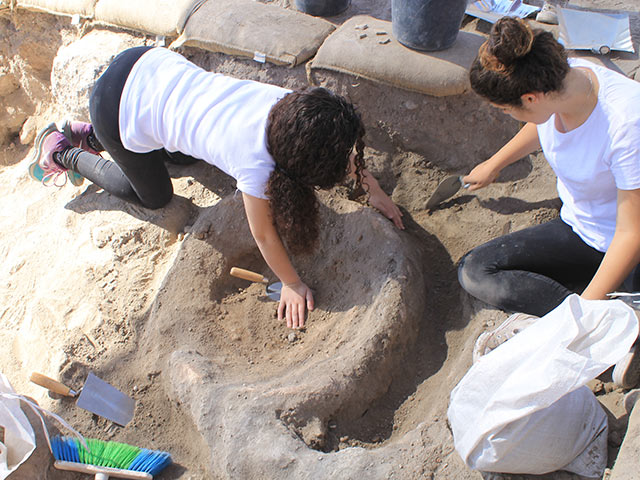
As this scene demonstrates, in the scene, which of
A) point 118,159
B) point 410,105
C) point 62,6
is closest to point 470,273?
point 410,105

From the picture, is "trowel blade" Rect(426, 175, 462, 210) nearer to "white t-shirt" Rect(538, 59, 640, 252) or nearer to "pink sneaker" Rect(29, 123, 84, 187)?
"white t-shirt" Rect(538, 59, 640, 252)

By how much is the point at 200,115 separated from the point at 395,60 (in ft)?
2.89

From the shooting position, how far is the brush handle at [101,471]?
5.17ft

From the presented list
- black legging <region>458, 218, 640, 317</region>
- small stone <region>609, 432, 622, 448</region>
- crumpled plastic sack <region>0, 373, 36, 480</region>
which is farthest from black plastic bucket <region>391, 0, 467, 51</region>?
crumpled plastic sack <region>0, 373, 36, 480</region>

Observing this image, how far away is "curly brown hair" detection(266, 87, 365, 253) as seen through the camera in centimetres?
147

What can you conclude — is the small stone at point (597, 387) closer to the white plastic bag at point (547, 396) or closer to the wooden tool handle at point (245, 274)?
the white plastic bag at point (547, 396)

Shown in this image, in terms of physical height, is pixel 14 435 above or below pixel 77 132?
→ below

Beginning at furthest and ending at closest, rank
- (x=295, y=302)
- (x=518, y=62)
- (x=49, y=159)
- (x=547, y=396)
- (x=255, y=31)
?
1. (x=49, y=159)
2. (x=255, y=31)
3. (x=295, y=302)
4. (x=518, y=62)
5. (x=547, y=396)

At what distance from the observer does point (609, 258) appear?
1424mm

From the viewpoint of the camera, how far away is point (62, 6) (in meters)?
3.05

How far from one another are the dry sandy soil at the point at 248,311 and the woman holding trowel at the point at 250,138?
0.16m

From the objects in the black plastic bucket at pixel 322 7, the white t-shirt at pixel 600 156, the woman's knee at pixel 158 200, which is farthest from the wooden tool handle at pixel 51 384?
the black plastic bucket at pixel 322 7

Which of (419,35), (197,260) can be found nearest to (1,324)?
(197,260)

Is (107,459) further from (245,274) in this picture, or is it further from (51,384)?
(245,274)
